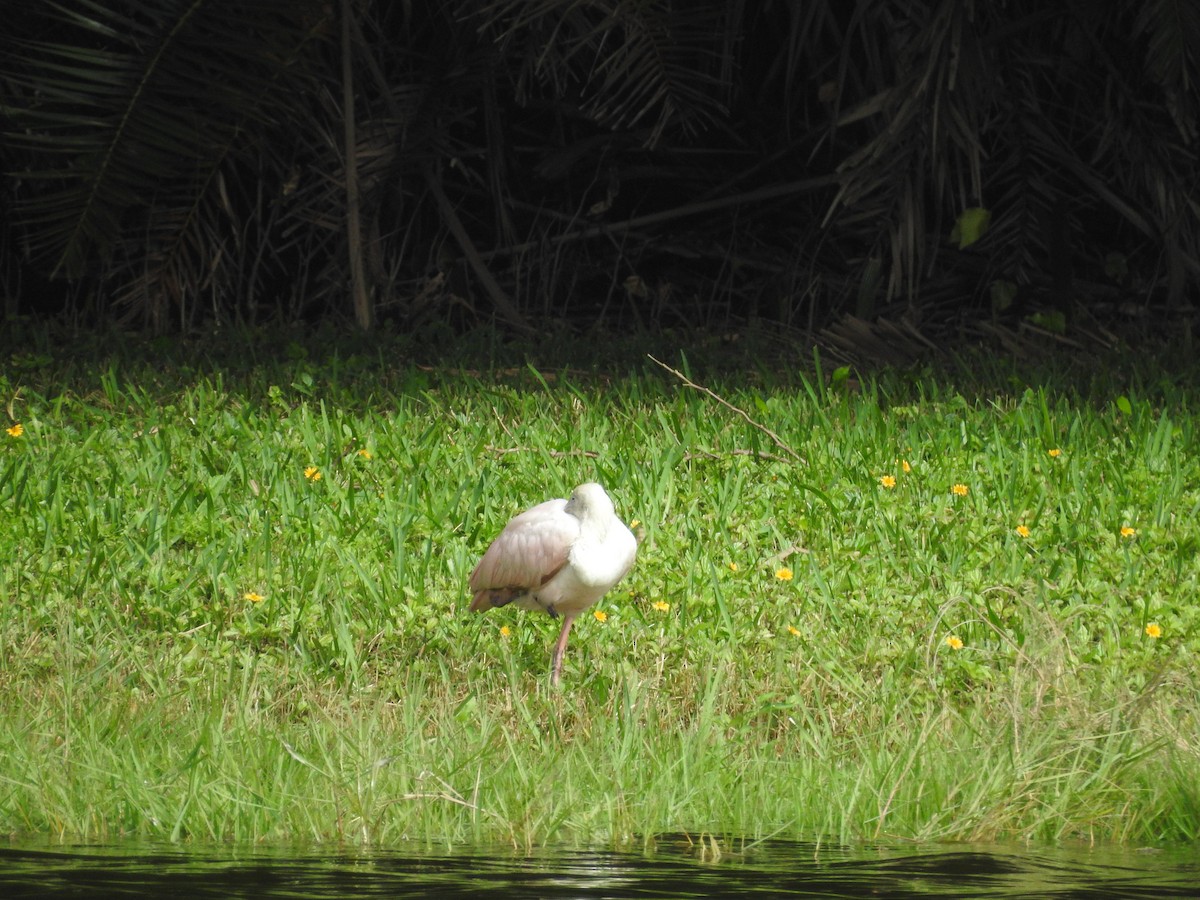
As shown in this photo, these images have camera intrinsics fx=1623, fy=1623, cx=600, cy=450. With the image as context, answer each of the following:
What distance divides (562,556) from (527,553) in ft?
0.30

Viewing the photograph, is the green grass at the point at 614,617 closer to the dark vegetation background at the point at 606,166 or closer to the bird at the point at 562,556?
the bird at the point at 562,556

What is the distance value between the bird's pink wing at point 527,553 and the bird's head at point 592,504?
28 millimetres

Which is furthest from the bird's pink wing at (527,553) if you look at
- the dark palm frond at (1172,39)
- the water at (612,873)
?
the dark palm frond at (1172,39)

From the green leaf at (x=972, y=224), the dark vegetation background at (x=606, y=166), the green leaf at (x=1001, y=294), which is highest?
the dark vegetation background at (x=606, y=166)

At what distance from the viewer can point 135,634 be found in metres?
3.74

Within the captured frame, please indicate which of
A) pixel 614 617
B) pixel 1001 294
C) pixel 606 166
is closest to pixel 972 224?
pixel 1001 294

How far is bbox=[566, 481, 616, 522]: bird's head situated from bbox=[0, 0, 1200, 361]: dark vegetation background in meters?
3.77

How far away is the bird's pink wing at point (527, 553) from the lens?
11.3ft

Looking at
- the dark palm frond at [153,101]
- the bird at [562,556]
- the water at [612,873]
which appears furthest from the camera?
the dark palm frond at [153,101]

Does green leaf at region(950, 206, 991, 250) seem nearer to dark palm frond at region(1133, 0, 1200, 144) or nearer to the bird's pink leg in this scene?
dark palm frond at region(1133, 0, 1200, 144)

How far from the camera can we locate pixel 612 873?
2.48 m

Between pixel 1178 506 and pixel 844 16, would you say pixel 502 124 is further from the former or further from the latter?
pixel 1178 506

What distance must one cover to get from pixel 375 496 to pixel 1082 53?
16.1 ft

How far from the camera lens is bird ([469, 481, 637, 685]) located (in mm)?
3418
